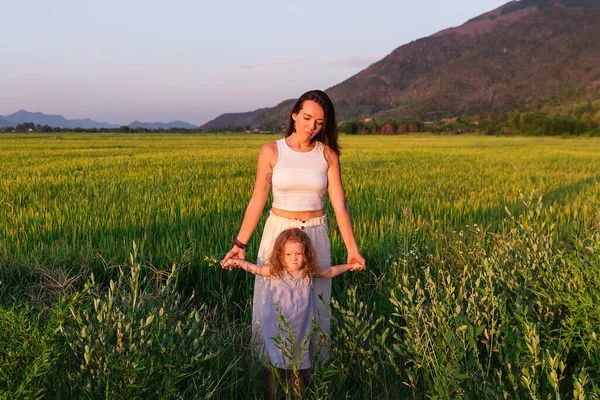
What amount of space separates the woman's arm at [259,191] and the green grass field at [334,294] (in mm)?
295

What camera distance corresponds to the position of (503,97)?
572 ft

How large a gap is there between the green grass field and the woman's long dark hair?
3.19ft

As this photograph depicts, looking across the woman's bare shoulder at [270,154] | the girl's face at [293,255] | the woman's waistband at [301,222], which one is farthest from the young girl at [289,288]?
the woman's bare shoulder at [270,154]

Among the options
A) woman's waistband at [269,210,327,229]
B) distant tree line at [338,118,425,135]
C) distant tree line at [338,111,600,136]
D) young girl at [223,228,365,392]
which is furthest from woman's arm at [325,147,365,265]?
distant tree line at [338,118,425,135]

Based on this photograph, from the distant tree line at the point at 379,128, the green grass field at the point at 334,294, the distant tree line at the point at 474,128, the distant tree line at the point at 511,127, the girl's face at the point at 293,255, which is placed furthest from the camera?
the distant tree line at the point at 379,128

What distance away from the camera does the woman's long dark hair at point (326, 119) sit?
294 centimetres

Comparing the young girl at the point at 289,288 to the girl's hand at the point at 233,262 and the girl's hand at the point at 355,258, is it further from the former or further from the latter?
the girl's hand at the point at 355,258

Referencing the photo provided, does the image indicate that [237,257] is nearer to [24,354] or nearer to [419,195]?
[24,354]

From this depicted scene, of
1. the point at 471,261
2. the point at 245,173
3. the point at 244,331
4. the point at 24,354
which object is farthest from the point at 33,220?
the point at 245,173

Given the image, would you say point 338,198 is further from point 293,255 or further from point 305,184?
point 293,255

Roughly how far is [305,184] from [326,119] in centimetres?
42

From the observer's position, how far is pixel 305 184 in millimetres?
2986

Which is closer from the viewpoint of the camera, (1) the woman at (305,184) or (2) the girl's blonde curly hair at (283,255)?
(2) the girl's blonde curly hair at (283,255)

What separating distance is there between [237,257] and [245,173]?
30.2ft
